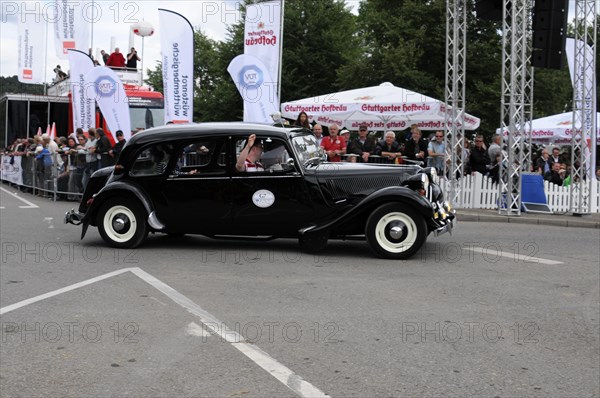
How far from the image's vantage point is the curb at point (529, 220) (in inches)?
569

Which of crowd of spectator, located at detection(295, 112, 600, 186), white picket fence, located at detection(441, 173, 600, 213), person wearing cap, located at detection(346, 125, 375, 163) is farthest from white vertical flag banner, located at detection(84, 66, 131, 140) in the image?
white picket fence, located at detection(441, 173, 600, 213)

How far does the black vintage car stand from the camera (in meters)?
9.23

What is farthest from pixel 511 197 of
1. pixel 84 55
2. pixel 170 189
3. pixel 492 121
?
pixel 492 121

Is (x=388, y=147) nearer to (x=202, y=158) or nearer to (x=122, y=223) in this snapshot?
(x=202, y=158)

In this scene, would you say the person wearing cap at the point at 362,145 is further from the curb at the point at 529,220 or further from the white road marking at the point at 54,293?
the white road marking at the point at 54,293

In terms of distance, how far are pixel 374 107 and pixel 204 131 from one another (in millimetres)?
8832

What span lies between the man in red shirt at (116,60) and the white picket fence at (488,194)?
11.9 metres

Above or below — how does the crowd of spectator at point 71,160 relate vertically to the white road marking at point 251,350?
above

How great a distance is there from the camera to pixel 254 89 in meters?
18.8

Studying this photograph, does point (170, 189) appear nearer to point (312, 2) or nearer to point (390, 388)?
point (390, 388)

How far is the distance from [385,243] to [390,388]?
4.92 metres

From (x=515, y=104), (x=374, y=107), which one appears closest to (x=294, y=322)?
(x=515, y=104)

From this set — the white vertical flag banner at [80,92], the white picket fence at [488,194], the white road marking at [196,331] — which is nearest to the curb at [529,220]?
the white picket fence at [488,194]

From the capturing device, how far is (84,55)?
21781 mm
